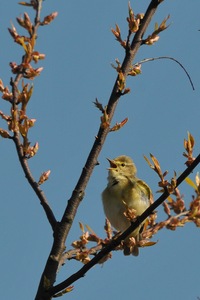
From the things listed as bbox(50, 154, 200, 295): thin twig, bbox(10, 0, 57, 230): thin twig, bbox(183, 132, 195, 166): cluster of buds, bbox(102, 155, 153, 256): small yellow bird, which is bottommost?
bbox(50, 154, 200, 295): thin twig

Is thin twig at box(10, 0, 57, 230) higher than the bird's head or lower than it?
lower

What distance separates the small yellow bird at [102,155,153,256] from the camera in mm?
6230

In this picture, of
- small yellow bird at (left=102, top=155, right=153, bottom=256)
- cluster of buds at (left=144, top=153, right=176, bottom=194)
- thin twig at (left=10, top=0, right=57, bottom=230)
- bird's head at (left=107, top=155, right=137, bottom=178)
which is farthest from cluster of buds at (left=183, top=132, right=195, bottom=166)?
bird's head at (left=107, top=155, right=137, bottom=178)

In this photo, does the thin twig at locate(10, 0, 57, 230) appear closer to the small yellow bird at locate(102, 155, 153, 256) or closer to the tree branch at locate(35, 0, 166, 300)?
the tree branch at locate(35, 0, 166, 300)

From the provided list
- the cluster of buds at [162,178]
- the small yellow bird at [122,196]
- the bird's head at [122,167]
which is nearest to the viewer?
the cluster of buds at [162,178]

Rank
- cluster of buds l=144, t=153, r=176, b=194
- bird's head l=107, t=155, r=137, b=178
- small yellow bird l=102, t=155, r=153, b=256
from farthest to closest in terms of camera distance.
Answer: bird's head l=107, t=155, r=137, b=178 → small yellow bird l=102, t=155, r=153, b=256 → cluster of buds l=144, t=153, r=176, b=194

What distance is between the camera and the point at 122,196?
21.8 ft

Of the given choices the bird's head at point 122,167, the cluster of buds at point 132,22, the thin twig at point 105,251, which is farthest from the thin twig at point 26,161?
the bird's head at point 122,167

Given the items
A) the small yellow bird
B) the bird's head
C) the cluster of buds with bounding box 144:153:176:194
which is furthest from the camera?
the bird's head

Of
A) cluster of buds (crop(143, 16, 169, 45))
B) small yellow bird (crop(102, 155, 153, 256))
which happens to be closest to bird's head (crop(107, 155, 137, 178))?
small yellow bird (crop(102, 155, 153, 256))

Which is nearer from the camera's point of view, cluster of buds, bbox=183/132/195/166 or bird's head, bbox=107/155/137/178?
cluster of buds, bbox=183/132/195/166

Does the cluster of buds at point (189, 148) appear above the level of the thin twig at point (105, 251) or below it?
above

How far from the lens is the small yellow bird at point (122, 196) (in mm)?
6230

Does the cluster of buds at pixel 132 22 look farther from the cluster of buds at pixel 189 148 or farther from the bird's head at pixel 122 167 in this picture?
the bird's head at pixel 122 167
